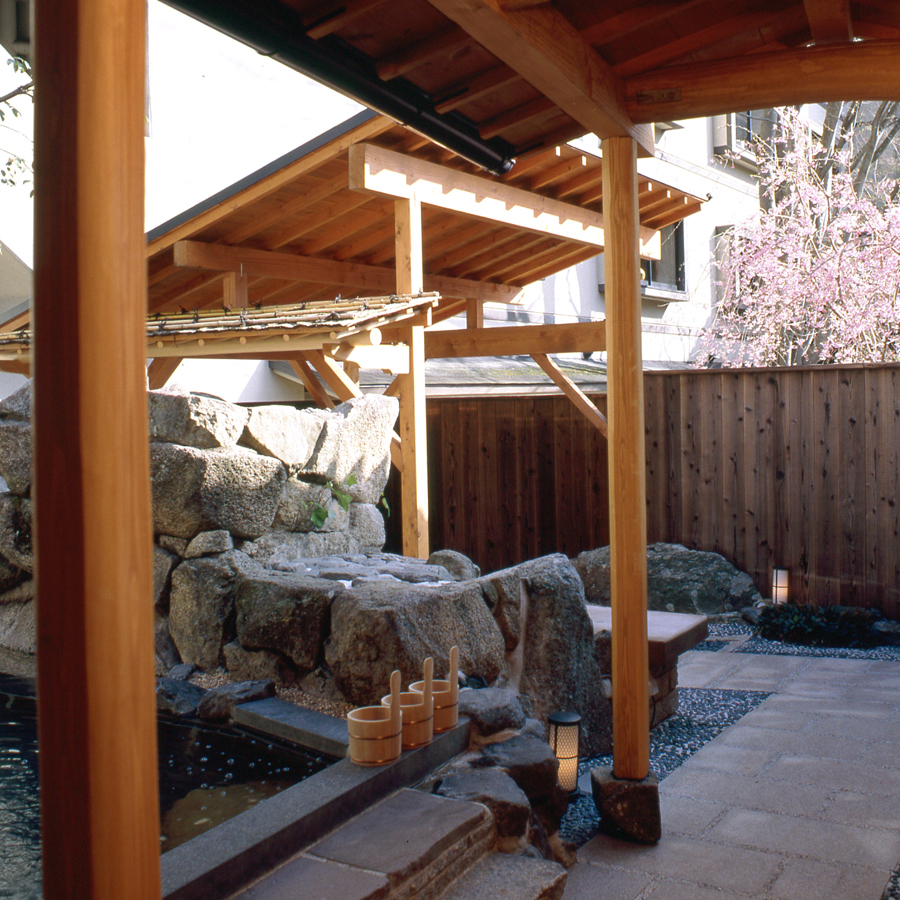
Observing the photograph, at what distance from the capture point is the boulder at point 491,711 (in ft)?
11.0

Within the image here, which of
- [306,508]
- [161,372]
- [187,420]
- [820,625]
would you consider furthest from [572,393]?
[187,420]

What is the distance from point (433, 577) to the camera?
14.0ft

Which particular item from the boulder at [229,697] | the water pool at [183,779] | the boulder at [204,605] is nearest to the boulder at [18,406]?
the boulder at [204,605]

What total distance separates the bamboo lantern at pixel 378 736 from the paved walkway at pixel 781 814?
83cm

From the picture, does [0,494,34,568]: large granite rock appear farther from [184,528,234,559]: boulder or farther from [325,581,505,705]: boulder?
[325,581,505,705]: boulder

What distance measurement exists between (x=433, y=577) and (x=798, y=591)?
453cm

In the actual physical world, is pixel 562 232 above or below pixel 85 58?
above

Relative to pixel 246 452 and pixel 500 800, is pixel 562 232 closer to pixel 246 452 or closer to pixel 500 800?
pixel 246 452

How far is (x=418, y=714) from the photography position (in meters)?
3.05

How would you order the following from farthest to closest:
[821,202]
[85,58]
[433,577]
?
[821,202]
[433,577]
[85,58]

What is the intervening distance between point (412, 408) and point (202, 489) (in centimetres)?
232

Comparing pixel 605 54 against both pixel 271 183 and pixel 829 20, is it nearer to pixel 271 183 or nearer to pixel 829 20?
pixel 829 20

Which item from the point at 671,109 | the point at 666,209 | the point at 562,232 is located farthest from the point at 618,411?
the point at 666,209

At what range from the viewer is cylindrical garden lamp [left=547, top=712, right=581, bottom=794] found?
12.6 ft
